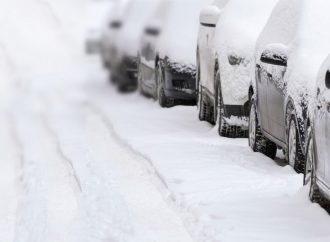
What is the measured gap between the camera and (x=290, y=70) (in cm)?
1008

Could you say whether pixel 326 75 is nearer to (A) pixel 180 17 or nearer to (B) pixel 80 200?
(B) pixel 80 200

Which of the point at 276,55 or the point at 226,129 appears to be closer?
the point at 276,55

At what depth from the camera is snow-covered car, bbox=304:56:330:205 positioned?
7824 mm

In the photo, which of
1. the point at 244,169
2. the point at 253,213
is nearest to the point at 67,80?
the point at 244,169

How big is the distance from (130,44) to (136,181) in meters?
13.0

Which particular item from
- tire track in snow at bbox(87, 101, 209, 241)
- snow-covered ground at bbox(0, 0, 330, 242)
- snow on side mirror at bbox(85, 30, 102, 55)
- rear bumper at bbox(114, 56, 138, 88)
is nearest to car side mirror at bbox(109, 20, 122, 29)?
rear bumper at bbox(114, 56, 138, 88)

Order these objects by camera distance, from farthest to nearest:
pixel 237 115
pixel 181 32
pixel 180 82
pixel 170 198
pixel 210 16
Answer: pixel 181 32 < pixel 180 82 < pixel 210 16 < pixel 237 115 < pixel 170 198

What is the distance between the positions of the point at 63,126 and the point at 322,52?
685cm

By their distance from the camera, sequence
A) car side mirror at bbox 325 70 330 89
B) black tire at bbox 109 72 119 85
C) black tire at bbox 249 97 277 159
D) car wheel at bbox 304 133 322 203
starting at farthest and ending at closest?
black tire at bbox 109 72 119 85
black tire at bbox 249 97 277 159
car wheel at bbox 304 133 322 203
car side mirror at bbox 325 70 330 89

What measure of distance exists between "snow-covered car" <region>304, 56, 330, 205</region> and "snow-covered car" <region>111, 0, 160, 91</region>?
1406cm

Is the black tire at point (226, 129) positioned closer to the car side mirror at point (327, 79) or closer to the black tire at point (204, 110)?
the black tire at point (204, 110)

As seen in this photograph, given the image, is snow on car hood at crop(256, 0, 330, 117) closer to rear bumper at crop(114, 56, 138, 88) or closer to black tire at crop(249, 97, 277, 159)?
black tire at crop(249, 97, 277, 159)

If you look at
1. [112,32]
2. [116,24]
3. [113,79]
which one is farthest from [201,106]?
[112,32]

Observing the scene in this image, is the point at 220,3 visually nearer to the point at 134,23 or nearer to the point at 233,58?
the point at 233,58
